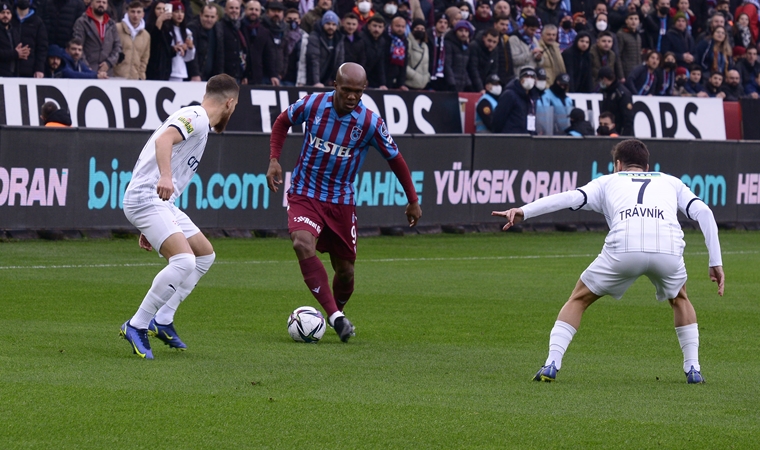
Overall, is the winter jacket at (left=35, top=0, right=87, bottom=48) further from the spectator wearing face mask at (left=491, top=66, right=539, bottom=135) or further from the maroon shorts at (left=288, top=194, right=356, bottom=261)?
the maroon shorts at (left=288, top=194, right=356, bottom=261)

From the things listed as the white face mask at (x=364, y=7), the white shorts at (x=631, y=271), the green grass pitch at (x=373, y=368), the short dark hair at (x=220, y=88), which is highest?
the white face mask at (x=364, y=7)

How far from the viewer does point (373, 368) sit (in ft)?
28.1

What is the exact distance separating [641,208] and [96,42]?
44.7ft

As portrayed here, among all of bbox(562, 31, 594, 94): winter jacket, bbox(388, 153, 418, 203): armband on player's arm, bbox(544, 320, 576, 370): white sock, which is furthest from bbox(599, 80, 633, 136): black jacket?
bbox(544, 320, 576, 370): white sock

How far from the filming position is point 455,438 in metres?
6.32

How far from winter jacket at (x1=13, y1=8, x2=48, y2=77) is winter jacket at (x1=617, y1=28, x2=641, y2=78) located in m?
12.3

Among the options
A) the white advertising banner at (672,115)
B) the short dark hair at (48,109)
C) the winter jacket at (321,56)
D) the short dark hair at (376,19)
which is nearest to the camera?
the short dark hair at (48,109)

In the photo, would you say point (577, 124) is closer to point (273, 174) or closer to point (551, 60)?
point (551, 60)

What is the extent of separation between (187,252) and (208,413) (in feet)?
7.63

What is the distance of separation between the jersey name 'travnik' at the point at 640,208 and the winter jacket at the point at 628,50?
1905cm

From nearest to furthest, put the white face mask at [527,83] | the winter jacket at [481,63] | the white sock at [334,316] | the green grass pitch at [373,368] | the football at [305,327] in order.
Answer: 1. the green grass pitch at [373,368]
2. the football at [305,327]
3. the white sock at [334,316]
4. the white face mask at [527,83]
5. the winter jacket at [481,63]

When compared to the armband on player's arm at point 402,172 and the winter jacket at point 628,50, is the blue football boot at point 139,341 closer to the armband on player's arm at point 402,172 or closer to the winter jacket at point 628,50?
the armband on player's arm at point 402,172

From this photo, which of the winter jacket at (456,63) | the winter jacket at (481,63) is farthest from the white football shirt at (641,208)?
the winter jacket at (481,63)

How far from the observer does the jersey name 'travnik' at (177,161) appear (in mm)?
8844
